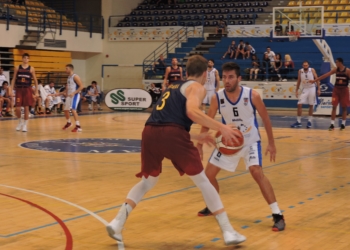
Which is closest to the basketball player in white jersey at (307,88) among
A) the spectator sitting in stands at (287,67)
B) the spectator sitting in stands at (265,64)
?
the spectator sitting in stands at (287,67)

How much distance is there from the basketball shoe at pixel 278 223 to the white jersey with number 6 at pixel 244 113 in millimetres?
766

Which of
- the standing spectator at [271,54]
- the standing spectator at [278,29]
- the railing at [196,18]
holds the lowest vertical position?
the standing spectator at [271,54]

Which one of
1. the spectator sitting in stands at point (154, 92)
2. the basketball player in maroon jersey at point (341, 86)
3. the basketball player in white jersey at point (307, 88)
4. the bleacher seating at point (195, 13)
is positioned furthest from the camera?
the bleacher seating at point (195, 13)

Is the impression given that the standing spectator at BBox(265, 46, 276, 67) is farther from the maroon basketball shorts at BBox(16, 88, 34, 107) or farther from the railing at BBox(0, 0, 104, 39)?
the maroon basketball shorts at BBox(16, 88, 34, 107)

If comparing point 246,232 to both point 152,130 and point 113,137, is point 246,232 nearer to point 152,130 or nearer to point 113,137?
point 152,130

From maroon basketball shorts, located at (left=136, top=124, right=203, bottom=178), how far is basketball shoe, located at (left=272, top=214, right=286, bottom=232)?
110cm

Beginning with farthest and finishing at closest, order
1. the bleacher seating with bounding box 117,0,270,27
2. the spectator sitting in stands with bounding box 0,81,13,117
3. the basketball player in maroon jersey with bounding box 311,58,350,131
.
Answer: the bleacher seating with bounding box 117,0,270,27 < the spectator sitting in stands with bounding box 0,81,13,117 < the basketball player in maroon jersey with bounding box 311,58,350,131

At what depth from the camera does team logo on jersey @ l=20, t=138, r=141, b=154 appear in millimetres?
12445

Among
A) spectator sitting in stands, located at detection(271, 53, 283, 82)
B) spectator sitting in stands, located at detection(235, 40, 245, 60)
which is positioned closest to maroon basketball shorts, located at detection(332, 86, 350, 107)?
spectator sitting in stands, located at detection(271, 53, 283, 82)

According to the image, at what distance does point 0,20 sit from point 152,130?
931 inches

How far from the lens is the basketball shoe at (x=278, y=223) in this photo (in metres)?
5.96

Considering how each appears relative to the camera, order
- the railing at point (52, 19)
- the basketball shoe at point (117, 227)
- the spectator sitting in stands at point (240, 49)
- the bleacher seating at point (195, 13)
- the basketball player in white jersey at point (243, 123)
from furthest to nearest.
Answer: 1. the bleacher seating at point (195, 13)
2. the spectator sitting in stands at point (240, 49)
3. the railing at point (52, 19)
4. the basketball player in white jersey at point (243, 123)
5. the basketball shoe at point (117, 227)

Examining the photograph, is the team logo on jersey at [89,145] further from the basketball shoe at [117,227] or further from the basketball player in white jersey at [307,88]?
the basketball shoe at [117,227]

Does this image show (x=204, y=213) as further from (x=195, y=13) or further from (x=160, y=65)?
(x=195, y=13)
